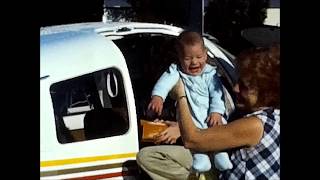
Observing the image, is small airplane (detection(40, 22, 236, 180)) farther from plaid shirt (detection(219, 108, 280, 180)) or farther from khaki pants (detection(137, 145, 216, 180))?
plaid shirt (detection(219, 108, 280, 180))

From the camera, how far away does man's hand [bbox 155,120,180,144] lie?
2.87 metres

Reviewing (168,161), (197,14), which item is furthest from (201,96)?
(197,14)

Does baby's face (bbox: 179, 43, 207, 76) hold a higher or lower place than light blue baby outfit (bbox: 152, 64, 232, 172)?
higher

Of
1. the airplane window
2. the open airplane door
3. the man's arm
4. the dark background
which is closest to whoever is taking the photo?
the man's arm

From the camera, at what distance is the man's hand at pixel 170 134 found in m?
2.87

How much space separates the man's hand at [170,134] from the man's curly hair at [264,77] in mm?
397

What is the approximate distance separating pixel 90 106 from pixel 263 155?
0.97m

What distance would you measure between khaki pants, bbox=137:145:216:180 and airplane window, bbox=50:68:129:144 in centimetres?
19

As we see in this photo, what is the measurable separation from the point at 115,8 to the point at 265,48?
3.09 ft

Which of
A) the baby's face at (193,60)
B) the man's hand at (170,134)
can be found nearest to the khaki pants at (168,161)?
the man's hand at (170,134)

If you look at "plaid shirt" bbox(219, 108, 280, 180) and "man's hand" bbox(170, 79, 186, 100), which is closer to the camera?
"plaid shirt" bbox(219, 108, 280, 180)

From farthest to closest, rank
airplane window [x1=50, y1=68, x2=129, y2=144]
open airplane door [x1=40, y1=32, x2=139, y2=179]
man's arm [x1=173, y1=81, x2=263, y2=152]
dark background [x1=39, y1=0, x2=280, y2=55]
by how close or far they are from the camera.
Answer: dark background [x1=39, y1=0, x2=280, y2=55] < airplane window [x1=50, y1=68, x2=129, y2=144] < open airplane door [x1=40, y1=32, x2=139, y2=179] < man's arm [x1=173, y1=81, x2=263, y2=152]

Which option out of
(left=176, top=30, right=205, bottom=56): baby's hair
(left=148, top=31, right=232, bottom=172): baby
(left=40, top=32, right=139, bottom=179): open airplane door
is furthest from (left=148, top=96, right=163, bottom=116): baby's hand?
(left=176, top=30, right=205, bottom=56): baby's hair
